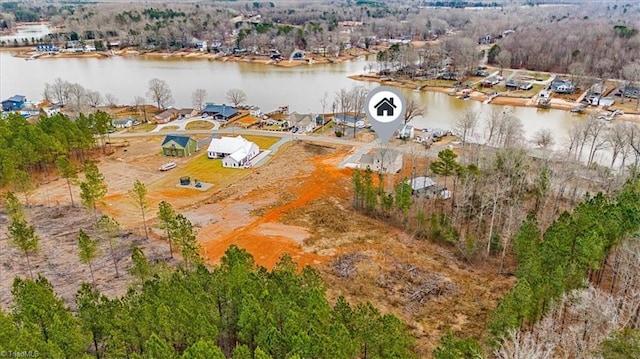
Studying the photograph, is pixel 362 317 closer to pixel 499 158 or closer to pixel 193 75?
pixel 499 158

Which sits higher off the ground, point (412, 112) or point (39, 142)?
point (39, 142)

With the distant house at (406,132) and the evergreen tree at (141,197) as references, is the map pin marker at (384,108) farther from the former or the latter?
the distant house at (406,132)

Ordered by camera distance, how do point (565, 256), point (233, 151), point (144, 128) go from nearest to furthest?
1. point (565, 256)
2. point (233, 151)
3. point (144, 128)

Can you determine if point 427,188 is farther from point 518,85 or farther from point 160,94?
point 518,85

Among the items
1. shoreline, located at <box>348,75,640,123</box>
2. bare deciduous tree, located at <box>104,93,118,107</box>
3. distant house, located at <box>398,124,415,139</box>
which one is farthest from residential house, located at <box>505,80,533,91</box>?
bare deciduous tree, located at <box>104,93,118,107</box>

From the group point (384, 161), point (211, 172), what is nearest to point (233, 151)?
point (211, 172)
